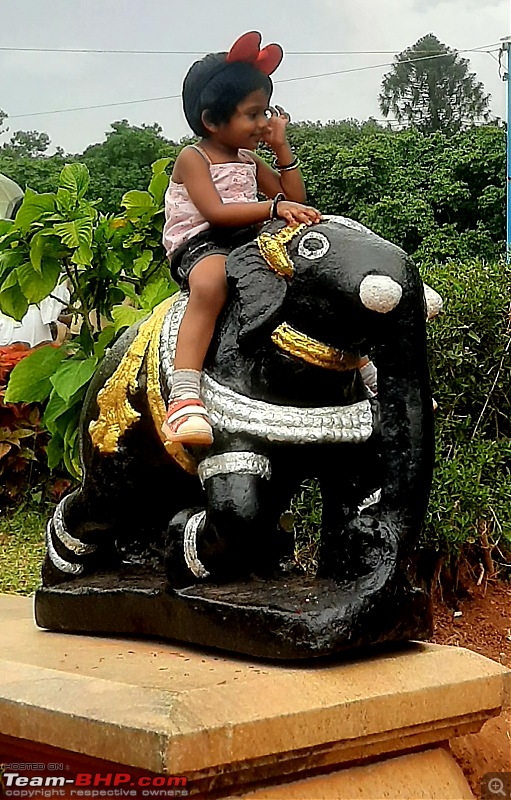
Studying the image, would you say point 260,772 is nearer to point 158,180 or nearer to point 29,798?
point 29,798

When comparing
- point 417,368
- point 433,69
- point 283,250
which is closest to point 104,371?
point 283,250

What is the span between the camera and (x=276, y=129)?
62.3 inches

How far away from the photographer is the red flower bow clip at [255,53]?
152cm

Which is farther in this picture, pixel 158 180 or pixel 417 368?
pixel 158 180

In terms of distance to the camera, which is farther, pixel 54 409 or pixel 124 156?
pixel 124 156

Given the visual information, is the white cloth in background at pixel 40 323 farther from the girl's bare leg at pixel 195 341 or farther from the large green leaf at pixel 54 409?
the girl's bare leg at pixel 195 341

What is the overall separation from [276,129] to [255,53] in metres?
0.11

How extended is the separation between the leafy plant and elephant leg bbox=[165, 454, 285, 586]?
1.02m

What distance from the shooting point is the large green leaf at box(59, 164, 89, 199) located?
2.62m

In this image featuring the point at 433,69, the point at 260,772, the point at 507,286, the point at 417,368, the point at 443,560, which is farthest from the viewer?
the point at 433,69

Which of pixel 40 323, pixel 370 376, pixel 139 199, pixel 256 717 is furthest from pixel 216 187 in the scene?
pixel 40 323

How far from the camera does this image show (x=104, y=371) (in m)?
1.69

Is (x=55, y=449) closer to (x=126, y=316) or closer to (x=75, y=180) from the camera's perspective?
(x=126, y=316)

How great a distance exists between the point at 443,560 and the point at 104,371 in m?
1.07
